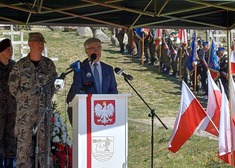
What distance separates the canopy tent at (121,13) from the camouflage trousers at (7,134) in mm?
1262

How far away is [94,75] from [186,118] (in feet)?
6.18

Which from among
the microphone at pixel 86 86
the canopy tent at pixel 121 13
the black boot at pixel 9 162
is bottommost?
the black boot at pixel 9 162

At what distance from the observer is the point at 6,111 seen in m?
8.78

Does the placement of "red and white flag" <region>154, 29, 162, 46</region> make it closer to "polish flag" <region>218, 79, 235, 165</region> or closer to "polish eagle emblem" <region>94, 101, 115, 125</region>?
"polish flag" <region>218, 79, 235, 165</region>

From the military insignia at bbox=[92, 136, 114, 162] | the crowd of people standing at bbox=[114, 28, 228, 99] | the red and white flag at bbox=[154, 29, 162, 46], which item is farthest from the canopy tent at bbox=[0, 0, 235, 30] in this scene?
the red and white flag at bbox=[154, 29, 162, 46]

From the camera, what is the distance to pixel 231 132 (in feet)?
30.8

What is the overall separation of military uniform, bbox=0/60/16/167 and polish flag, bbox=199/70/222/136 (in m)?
2.84

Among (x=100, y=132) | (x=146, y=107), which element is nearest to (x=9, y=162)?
(x=100, y=132)

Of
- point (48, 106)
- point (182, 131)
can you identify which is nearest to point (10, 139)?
point (48, 106)

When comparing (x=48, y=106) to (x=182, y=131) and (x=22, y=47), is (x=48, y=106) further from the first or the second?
(x=22, y=47)

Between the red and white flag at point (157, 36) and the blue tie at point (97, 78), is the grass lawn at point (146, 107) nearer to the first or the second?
the red and white flag at point (157, 36)

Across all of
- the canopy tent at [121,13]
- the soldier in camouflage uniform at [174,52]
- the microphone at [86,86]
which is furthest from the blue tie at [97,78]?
the soldier in camouflage uniform at [174,52]

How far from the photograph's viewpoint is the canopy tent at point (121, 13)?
8367 mm

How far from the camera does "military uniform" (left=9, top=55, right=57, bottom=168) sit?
7.95 meters
